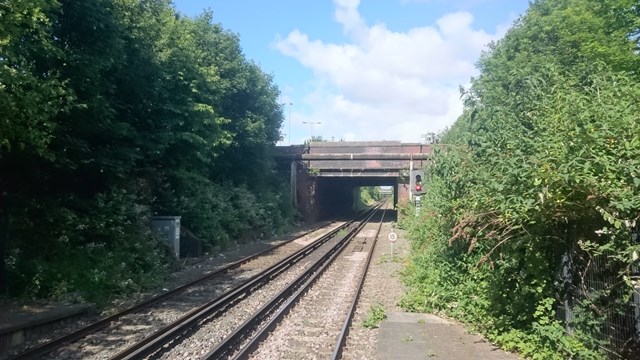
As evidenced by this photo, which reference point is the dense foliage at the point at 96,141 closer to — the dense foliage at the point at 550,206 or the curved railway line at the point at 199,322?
the curved railway line at the point at 199,322

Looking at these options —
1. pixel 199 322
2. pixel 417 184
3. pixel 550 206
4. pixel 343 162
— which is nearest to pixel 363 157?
pixel 343 162

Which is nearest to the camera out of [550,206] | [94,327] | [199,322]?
[550,206]

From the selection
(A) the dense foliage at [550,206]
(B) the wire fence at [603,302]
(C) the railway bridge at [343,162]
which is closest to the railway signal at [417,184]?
(A) the dense foliage at [550,206]

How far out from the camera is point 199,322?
10.5 m

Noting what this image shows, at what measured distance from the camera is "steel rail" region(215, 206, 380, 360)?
8453mm

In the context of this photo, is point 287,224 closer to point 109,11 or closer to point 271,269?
point 271,269

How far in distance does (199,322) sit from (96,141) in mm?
7798

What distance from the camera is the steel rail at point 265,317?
845 cm

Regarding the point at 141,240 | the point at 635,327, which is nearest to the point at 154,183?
the point at 141,240

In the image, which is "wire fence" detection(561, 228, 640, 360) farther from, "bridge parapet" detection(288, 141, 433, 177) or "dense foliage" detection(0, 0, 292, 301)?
"bridge parapet" detection(288, 141, 433, 177)

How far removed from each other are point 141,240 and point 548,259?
1258 centimetres

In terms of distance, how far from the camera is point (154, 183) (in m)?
20.4

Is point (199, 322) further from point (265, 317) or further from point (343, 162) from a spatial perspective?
point (343, 162)

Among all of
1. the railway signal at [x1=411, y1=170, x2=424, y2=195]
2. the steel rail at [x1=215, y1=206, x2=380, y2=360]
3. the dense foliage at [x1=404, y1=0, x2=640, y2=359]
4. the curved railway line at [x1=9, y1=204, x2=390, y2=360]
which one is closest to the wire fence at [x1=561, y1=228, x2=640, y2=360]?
the dense foliage at [x1=404, y1=0, x2=640, y2=359]
